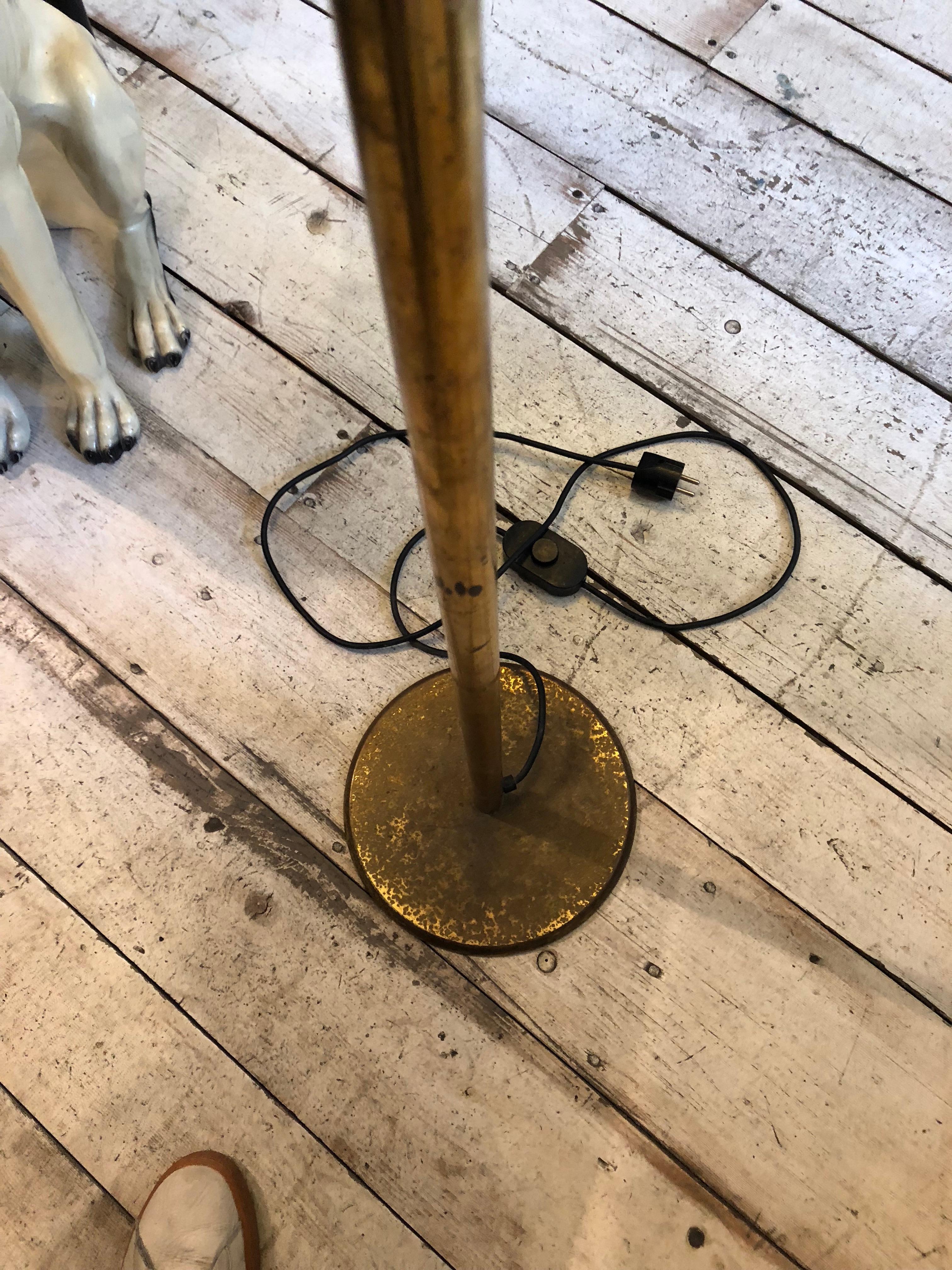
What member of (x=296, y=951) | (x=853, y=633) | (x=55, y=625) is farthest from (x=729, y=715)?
(x=55, y=625)

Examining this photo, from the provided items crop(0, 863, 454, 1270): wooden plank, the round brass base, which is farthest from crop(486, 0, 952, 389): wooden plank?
crop(0, 863, 454, 1270): wooden plank

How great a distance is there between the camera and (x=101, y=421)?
3.47 ft

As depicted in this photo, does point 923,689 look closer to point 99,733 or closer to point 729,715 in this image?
point 729,715

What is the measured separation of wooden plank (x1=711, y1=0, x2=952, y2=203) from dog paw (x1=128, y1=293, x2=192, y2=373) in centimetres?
81

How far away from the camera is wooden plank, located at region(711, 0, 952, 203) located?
1229 mm

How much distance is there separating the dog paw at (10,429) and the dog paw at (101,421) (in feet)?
0.17

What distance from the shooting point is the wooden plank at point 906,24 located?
1.29 m

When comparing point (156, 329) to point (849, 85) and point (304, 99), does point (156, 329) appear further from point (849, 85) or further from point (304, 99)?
point (849, 85)

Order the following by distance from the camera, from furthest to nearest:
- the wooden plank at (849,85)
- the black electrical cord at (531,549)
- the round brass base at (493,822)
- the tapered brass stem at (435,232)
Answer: the wooden plank at (849,85), the black electrical cord at (531,549), the round brass base at (493,822), the tapered brass stem at (435,232)

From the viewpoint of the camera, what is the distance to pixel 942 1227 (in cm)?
77

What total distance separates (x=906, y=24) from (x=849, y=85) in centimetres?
15

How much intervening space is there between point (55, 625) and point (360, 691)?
13.4 inches

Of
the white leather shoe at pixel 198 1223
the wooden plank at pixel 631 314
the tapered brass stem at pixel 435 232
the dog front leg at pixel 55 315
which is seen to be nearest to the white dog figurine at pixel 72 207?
the dog front leg at pixel 55 315

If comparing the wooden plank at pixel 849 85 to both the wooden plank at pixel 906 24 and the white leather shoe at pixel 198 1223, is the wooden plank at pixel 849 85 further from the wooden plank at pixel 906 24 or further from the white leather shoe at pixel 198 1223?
the white leather shoe at pixel 198 1223
